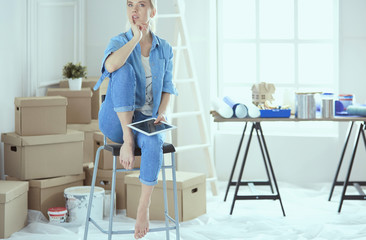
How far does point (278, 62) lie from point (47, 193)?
2.57 m

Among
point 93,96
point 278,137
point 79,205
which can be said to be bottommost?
point 79,205

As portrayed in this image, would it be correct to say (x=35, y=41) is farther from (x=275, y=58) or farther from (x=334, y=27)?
(x=334, y=27)

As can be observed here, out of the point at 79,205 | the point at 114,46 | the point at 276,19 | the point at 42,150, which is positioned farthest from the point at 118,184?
the point at 276,19

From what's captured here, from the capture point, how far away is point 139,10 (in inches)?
117

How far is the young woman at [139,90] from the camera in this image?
2.84 meters

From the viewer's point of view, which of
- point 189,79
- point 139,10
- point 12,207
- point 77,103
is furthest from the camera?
point 189,79

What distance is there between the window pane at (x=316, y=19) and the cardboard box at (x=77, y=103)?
216cm

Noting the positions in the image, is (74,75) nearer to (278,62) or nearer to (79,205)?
(79,205)

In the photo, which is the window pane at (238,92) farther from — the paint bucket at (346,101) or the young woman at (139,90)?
the young woman at (139,90)

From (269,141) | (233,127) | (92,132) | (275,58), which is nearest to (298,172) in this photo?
(269,141)

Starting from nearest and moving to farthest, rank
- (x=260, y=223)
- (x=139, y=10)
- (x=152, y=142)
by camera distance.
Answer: (x=152, y=142)
(x=139, y=10)
(x=260, y=223)

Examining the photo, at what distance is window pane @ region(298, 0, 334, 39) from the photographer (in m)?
5.31

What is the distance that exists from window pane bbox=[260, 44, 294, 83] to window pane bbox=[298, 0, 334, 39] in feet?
0.68

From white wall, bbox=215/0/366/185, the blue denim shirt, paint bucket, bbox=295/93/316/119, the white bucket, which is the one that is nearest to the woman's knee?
the blue denim shirt
